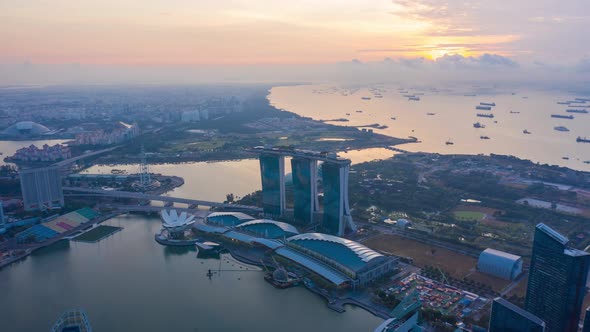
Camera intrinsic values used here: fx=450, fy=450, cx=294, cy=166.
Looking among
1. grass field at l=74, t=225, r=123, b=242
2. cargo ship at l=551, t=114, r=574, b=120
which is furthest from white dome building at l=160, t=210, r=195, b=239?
cargo ship at l=551, t=114, r=574, b=120

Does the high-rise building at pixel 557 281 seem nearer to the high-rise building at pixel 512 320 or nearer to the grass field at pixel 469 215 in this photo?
the high-rise building at pixel 512 320

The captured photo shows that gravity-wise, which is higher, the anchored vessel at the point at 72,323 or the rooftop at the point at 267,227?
the anchored vessel at the point at 72,323

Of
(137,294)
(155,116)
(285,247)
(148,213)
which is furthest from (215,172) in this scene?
(155,116)

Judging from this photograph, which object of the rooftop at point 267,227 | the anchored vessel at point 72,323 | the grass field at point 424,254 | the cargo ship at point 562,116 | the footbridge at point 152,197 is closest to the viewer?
the anchored vessel at point 72,323

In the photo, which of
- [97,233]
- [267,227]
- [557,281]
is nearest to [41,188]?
[97,233]

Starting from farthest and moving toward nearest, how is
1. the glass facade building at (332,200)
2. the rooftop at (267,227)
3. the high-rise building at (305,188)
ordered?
the high-rise building at (305,188) → the glass facade building at (332,200) → the rooftop at (267,227)

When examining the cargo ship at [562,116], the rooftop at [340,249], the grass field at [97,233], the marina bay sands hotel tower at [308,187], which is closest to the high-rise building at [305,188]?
the marina bay sands hotel tower at [308,187]

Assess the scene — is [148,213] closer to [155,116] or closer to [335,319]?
[335,319]

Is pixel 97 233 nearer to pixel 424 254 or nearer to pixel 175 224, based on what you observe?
pixel 175 224
